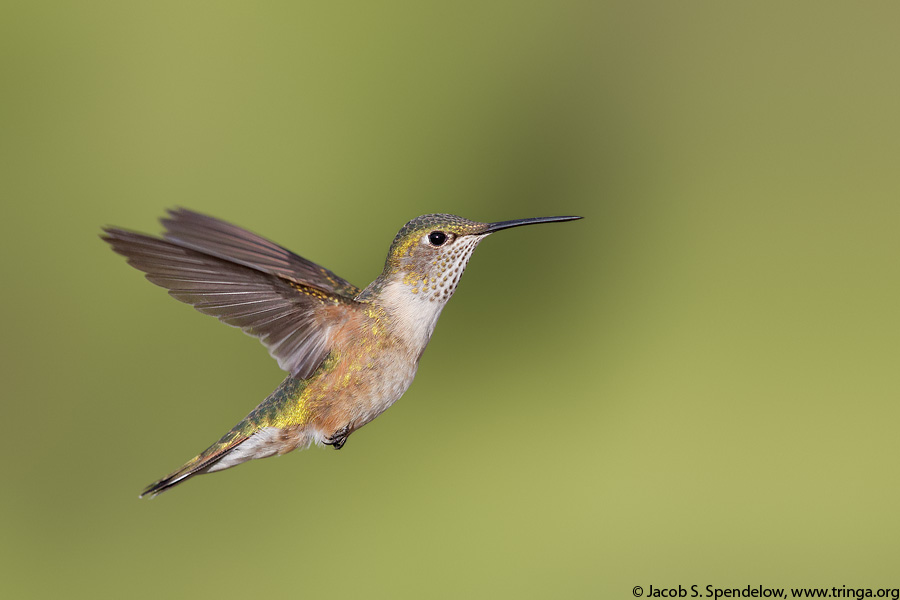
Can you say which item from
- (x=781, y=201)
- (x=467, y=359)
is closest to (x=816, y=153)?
(x=781, y=201)

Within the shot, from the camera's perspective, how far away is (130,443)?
78.0 inches

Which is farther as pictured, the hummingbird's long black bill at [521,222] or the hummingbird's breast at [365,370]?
the hummingbird's breast at [365,370]

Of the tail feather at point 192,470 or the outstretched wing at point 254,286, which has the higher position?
the outstretched wing at point 254,286

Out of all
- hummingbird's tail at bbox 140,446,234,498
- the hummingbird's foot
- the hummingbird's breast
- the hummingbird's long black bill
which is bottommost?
hummingbird's tail at bbox 140,446,234,498

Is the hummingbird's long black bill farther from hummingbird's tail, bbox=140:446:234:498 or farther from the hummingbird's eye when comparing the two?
hummingbird's tail, bbox=140:446:234:498

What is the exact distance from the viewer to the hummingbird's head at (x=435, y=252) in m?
0.71

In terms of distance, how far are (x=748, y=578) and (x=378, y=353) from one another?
5.49 ft

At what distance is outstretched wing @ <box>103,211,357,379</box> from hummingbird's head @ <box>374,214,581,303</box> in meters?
0.06

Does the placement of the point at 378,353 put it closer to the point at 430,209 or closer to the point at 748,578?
the point at 430,209

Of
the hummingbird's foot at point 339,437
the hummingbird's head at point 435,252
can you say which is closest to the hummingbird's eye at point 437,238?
the hummingbird's head at point 435,252

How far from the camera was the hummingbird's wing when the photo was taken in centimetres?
64

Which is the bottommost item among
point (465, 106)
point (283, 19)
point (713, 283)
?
point (713, 283)

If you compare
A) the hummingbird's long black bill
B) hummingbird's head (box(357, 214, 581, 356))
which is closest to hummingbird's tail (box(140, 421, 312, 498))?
hummingbird's head (box(357, 214, 581, 356))

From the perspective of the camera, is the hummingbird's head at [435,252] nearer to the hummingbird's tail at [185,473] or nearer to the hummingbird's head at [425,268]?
the hummingbird's head at [425,268]
